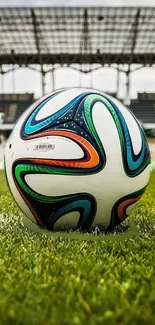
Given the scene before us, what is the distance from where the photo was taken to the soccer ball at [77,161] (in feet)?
10.7

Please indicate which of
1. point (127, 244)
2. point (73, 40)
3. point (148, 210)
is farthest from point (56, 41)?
point (127, 244)

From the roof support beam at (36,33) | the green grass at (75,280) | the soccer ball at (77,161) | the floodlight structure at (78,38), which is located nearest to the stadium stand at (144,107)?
the floodlight structure at (78,38)

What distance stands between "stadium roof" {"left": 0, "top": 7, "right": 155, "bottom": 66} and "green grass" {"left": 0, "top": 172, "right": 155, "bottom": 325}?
89.3ft

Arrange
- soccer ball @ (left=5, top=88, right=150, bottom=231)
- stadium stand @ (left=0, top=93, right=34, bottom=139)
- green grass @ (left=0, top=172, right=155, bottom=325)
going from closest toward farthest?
1. green grass @ (left=0, top=172, right=155, bottom=325)
2. soccer ball @ (left=5, top=88, right=150, bottom=231)
3. stadium stand @ (left=0, top=93, right=34, bottom=139)

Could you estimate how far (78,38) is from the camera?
32.5m

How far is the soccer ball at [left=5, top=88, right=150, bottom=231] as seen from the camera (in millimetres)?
3270

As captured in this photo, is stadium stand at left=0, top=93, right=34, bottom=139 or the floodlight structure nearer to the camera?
the floodlight structure

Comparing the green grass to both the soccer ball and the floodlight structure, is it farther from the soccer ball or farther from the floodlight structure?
the floodlight structure

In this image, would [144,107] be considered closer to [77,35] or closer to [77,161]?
[77,35]

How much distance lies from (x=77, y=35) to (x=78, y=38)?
20.7 inches

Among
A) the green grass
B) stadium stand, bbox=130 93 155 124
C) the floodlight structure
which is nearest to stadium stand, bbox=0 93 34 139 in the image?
the floodlight structure

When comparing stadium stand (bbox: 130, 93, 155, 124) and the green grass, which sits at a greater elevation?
the green grass

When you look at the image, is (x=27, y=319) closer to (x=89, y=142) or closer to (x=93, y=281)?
(x=93, y=281)

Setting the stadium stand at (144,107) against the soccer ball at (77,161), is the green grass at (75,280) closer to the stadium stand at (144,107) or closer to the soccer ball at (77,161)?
the soccer ball at (77,161)
